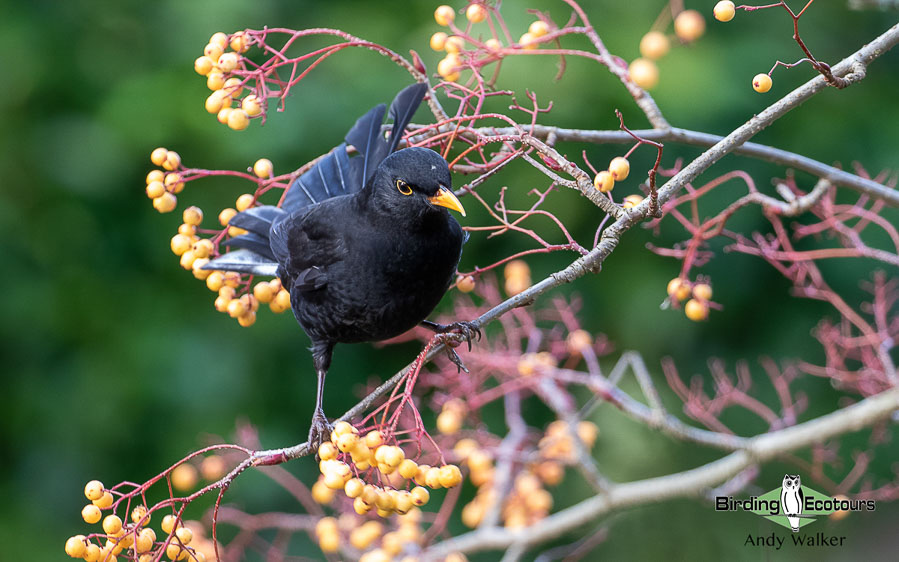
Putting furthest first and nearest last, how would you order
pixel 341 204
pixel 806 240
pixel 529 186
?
pixel 806 240, pixel 529 186, pixel 341 204

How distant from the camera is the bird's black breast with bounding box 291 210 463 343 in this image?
74.0 inches

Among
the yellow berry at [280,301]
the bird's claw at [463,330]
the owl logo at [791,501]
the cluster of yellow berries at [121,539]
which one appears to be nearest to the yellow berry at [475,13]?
the bird's claw at [463,330]

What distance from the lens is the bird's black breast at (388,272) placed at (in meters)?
1.88

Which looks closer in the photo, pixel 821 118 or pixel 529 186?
pixel 529 186

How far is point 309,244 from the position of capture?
2.09 metres

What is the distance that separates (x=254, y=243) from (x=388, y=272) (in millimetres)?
506

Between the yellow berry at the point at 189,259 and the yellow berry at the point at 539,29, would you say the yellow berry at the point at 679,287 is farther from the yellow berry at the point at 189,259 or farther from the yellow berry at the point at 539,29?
the yellow berry at the point at 189,259

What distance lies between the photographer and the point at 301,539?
3.88 m

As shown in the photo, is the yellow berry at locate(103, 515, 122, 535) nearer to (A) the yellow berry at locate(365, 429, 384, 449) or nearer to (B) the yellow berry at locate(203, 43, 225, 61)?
(A) the yellow berry at locate(365, 429, 384, 449)

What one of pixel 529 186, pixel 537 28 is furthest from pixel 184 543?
pixel 529 186

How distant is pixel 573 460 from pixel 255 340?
6.12ft

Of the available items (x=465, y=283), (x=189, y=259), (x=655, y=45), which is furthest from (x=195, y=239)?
(x=655, y=45)

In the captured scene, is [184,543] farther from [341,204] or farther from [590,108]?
[590,108]

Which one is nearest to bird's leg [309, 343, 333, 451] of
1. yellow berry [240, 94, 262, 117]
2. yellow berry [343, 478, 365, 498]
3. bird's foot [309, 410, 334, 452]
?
bird's foot [309, 410, 334, 452]
